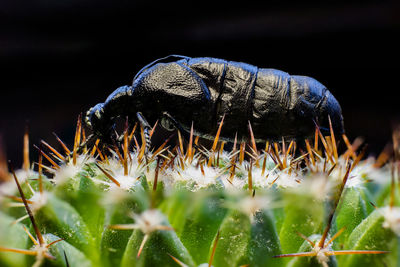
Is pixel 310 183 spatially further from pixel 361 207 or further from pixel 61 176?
pixel 61 176

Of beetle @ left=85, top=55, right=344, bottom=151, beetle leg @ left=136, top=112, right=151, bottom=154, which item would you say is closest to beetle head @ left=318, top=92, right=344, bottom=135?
beetle @ left=85, top=55, right=344, bottom=151

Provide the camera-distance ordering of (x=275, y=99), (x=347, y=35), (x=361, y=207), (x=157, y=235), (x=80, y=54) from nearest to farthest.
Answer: (x=157, y=235) → (x=361, y=207) → (x=275, y=99) → (x=80, y=54) → (x=347, y=35)

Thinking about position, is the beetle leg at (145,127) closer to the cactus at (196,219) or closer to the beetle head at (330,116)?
the cactus at (196,219)

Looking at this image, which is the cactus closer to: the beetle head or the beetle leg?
the beetle leg

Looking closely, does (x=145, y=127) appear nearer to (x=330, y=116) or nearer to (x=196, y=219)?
(x=196, y=219)

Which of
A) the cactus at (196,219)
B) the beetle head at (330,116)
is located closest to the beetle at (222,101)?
the beetle head at (330,116)

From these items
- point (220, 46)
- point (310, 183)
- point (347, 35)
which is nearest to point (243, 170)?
point (310, 183)

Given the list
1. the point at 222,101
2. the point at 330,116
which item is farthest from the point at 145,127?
the point at 330,116
